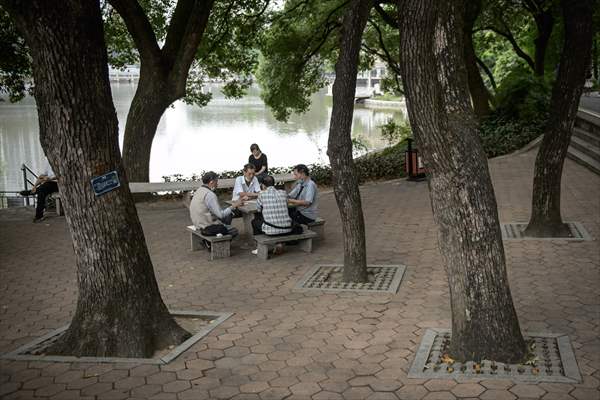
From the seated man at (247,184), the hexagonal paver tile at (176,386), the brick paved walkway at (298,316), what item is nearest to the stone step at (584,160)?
the brick paved walkway at (298,316)

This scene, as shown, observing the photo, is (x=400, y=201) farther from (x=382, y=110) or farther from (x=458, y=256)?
(x=382, y=110)

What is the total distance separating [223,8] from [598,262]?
13337mm

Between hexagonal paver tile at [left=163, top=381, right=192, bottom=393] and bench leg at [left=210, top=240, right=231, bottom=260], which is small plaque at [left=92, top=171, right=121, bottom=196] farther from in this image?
bench leg at [left=210, top=240, right=231, bottom=260]

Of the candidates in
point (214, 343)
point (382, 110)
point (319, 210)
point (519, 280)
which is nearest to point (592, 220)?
point (519, 280)

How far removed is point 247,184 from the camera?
448 inches

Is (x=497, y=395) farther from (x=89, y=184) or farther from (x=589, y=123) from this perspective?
(x=589, y=123)

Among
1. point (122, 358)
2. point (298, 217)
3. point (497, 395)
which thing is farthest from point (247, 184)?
point (497, 395)

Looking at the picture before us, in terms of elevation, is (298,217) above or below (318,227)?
above

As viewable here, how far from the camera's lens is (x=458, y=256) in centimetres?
560

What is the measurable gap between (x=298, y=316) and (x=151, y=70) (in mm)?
9361

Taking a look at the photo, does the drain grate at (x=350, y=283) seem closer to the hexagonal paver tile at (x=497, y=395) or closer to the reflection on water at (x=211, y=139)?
the hexagonal paver tile at (x=497, y=395)

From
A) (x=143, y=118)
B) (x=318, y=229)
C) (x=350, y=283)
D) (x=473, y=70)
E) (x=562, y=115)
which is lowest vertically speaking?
(x=350, y=283)

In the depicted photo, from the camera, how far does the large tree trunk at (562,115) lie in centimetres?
945

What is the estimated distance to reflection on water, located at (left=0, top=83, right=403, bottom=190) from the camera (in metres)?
32.3
